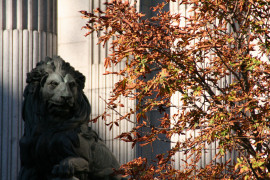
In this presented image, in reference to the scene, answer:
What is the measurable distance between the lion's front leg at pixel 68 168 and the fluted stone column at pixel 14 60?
6333 mm

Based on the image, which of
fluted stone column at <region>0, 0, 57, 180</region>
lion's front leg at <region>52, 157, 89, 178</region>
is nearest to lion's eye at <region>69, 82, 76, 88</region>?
lion's front leg at <region>52, 157, 89, 178</region>

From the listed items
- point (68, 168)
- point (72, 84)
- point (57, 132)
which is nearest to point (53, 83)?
point (72, 84)

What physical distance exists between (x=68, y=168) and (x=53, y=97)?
89cm

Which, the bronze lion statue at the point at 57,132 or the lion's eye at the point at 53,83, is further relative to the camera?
the lion's eye at the point at 53,83

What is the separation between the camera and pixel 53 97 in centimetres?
870

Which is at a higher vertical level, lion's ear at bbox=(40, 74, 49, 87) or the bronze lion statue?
lion's ear at bbox=(40, 74, 49, 87)

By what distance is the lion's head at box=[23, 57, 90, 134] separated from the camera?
8.71m

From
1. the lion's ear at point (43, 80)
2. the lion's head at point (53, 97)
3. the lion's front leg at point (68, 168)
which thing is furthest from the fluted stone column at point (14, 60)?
the lion's front leg at point (68, 168)

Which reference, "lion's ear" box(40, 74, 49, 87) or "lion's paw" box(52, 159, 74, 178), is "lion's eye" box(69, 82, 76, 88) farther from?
"lion's paw" box(52, 159, 74, 178)

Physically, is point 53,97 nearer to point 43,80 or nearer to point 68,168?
point 43,80

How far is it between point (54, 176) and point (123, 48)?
1.77m

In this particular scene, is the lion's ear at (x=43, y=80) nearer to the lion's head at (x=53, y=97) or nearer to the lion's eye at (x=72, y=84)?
the lion's head at (x=53, y=97)

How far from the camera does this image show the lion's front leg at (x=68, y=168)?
8.57m

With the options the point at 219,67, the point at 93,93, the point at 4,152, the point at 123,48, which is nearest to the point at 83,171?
the point at 123,48
